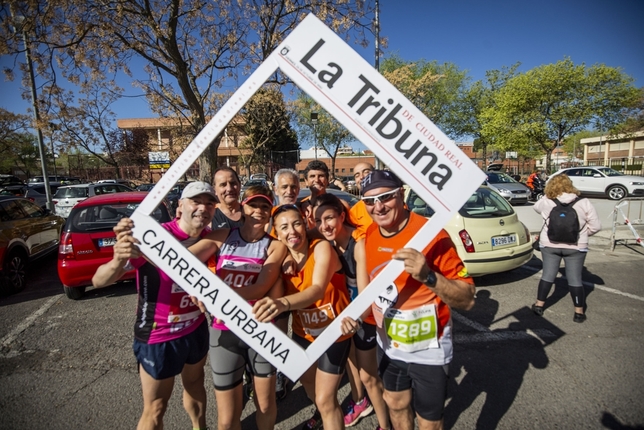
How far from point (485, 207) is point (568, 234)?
1557 mm

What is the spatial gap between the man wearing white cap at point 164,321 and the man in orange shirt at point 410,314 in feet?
3.70

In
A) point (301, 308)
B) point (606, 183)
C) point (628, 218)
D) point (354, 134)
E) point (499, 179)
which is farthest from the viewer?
point (499, 179)

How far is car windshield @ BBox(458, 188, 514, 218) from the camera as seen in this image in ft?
16.6

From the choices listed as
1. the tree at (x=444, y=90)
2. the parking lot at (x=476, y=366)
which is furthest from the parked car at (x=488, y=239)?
the tree at (x=444, y=90)

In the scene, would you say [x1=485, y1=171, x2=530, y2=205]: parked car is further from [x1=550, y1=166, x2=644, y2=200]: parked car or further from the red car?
the red car

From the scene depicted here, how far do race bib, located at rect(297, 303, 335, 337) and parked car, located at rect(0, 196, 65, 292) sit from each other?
601 centimetres

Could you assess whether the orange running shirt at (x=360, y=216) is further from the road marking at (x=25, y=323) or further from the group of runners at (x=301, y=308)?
the road marking at (x=25, y=323)

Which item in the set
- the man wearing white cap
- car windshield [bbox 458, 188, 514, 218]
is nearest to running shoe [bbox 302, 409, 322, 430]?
the man wearing white cap

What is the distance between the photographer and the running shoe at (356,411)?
7.97 ft

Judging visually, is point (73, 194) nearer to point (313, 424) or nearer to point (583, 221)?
point (313, 424)

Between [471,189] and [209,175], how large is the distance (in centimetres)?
809

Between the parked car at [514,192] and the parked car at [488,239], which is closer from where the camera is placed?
the parked car at [488,239]

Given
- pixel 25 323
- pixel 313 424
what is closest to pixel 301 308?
pixel 313 424

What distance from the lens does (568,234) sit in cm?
377
